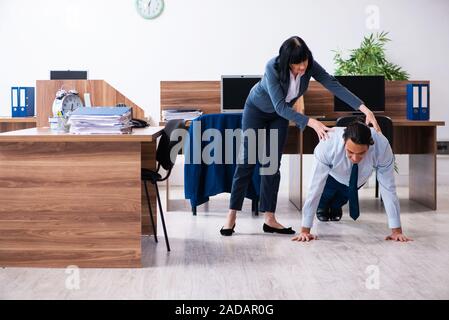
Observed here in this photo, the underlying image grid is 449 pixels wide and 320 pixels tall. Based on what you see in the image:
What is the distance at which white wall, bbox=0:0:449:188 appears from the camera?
6746mm

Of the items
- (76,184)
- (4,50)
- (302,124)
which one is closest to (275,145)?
(302,124)

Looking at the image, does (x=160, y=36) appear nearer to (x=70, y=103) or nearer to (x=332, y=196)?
(x=70, y=103)

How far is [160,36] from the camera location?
6.75 meters

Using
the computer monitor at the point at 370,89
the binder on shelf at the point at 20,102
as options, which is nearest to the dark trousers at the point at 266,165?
the computer monitor at the point at 370,89

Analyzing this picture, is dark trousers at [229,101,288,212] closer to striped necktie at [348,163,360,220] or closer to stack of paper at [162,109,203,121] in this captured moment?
striped necktie at [348,163,360,220]

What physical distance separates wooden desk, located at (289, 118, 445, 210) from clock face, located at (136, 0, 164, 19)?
6.94ft

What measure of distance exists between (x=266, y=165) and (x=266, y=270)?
1001 mm

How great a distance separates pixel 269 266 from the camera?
3.34 meters

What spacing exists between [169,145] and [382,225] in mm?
1694

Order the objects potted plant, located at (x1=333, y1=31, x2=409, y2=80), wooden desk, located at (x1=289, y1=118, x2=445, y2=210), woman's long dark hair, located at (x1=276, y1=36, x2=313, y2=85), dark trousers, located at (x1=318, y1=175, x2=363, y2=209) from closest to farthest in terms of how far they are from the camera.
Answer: woman's long dark hair, located at (x1=276, y1=36, x2=313, y2=85)
dark trousers, located at (x1=318, y1=175, x2=363, y2=209)
wooden desk, located at (x1=289, y1=118, x2=445, y2=210)
potted plant, located at (x1=333, y1=31, x2=409, y2=80)

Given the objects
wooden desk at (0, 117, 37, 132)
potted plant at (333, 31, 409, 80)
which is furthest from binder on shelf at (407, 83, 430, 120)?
wooden desk at (0, 117, 37, 132)

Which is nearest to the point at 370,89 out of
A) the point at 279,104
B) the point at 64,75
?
the point at 279,104

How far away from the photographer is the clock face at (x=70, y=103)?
13.8 ft

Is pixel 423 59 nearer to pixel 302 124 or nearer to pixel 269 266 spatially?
pixel 302 124
